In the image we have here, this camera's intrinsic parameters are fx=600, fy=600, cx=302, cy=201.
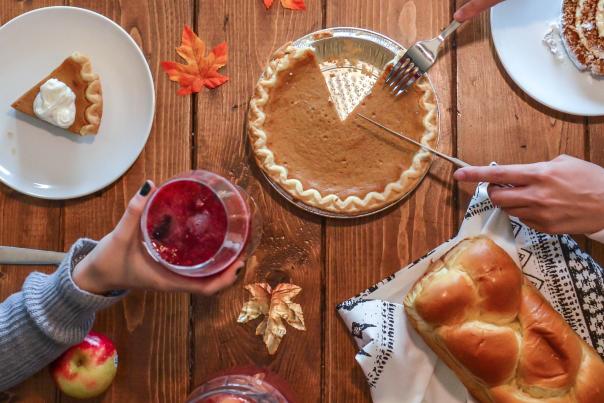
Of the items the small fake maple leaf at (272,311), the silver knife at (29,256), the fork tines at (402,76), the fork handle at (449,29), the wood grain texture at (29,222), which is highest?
the fork handle at (449,29)

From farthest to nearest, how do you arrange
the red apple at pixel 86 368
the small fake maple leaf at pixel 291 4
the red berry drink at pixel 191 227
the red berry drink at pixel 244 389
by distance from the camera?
the small fake maple leaf at pixel 291 4 → the red apple at pixel 86 368 → the red berry drink at pixel 244 389 → the red berry drink at pixel 191 227

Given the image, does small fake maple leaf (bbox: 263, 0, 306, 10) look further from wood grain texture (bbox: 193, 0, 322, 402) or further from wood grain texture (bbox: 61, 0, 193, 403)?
wood grain texture (bbox: 61, 0, 193, 403)

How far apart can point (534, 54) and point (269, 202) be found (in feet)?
2.38

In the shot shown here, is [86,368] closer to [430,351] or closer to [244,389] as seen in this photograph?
[244,389]

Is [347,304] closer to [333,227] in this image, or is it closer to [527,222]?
[333,227]

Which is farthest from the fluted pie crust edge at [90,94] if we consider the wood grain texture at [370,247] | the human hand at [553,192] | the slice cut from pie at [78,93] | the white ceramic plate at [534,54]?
the white ceramic plate at [534,54]

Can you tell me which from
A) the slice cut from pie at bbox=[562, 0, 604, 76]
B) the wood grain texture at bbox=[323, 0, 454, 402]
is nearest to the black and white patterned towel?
the wood grain texture at bbox=[323, 0, 454, 402]

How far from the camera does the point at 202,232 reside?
1109mm

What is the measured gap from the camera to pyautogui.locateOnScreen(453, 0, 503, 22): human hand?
1.39 metres

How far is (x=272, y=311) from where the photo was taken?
1.43 meters

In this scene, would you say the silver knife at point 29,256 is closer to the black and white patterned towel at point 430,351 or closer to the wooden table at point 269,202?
the wooden table at point 269,202

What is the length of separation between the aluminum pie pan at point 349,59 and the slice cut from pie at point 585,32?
340 millimetres

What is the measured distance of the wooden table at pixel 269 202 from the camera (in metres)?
1.44

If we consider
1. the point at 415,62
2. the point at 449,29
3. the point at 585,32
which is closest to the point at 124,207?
the point at 415,62
